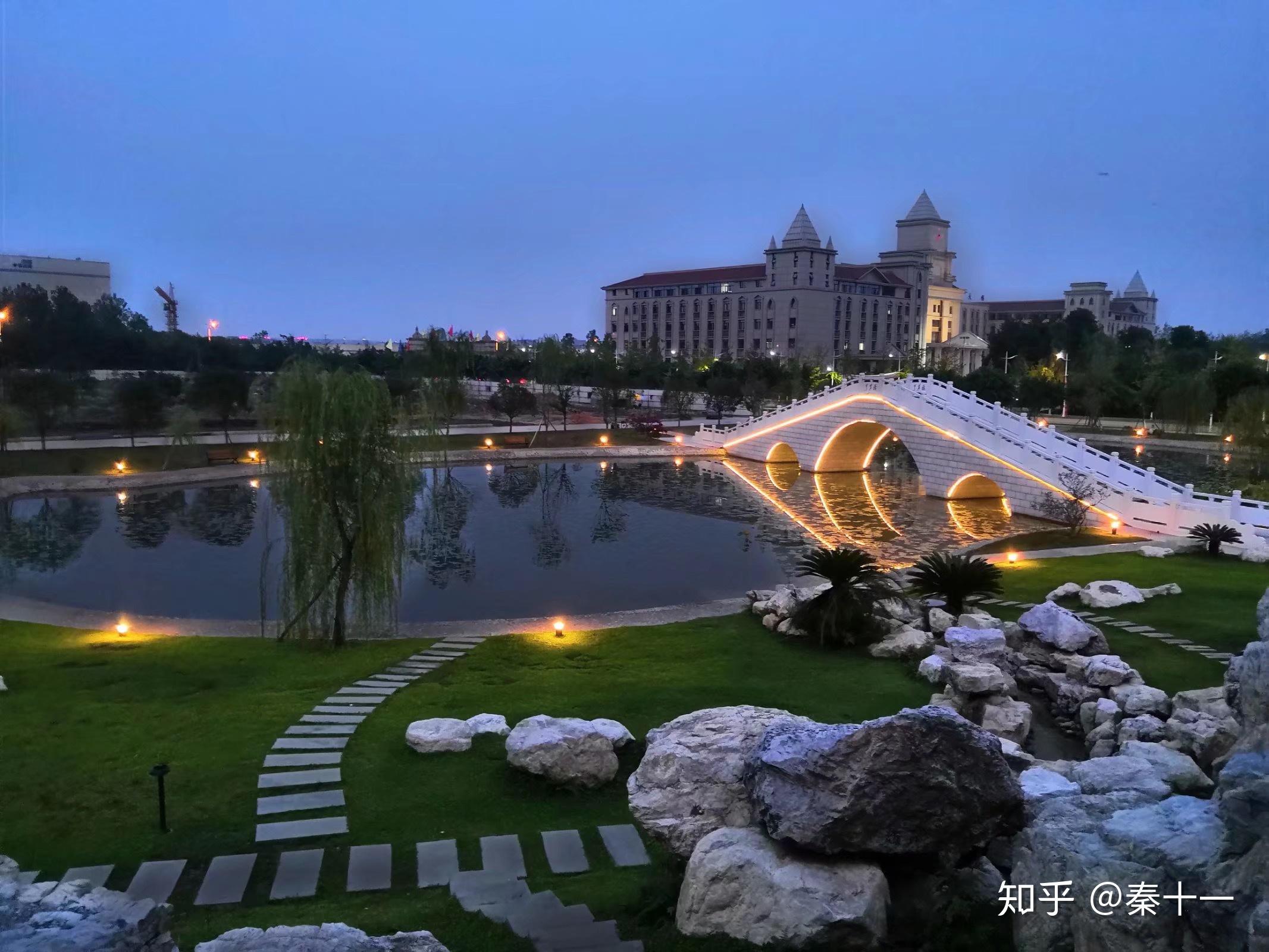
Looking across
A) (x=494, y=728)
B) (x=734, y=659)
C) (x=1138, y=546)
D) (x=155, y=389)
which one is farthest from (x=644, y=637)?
(x=155, y=389)

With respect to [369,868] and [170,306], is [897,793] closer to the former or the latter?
[369,868]

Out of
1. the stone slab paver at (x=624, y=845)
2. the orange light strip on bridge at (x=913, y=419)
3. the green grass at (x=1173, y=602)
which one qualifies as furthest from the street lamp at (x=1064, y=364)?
the stone slab paver at (x=624, y=845)

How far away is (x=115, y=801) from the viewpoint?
8.60m

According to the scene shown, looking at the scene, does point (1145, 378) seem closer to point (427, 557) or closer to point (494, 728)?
point (427, 557)

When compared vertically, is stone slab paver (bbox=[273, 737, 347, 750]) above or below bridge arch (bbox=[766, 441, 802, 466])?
below

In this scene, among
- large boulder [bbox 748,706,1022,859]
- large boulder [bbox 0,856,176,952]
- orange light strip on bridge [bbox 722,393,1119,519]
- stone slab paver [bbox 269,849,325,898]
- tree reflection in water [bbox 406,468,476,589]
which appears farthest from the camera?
orange light strip on bridge [bbox 722,393,1119,519]

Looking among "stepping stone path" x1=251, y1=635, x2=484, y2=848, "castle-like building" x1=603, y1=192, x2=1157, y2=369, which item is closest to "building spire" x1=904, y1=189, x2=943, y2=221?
"castle-like building" x1=603, y1=192, x2=1157, y2=369

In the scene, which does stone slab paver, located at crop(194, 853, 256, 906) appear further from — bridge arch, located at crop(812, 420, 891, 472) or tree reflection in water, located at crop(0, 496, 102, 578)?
bridge arch, located at crop(812, 420, 891, 472)

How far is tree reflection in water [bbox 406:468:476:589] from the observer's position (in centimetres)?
2216

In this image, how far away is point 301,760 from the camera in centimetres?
962

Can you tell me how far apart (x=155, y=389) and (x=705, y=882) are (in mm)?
43366

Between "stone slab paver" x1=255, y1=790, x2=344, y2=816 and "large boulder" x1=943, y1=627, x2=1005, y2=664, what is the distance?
27.0 ft

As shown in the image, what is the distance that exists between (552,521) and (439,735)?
65.7ft

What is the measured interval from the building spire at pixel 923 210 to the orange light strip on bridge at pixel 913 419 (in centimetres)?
8849
